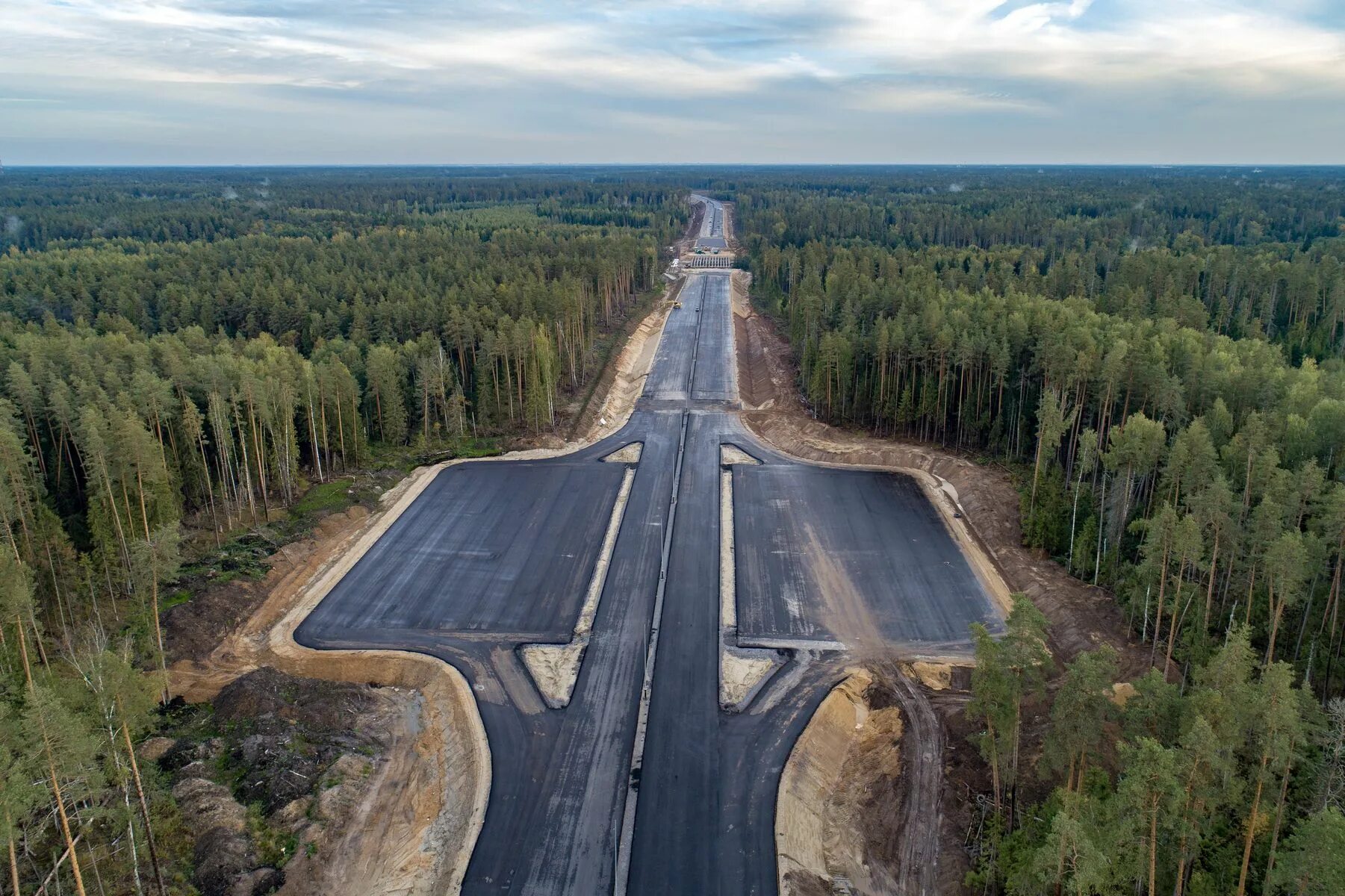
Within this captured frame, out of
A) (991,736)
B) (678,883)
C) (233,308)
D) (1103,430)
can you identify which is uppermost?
(233,308)

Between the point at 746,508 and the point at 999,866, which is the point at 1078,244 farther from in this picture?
the point at 999,866

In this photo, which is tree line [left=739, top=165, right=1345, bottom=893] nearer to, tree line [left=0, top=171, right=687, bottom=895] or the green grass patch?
tree line [left=0, top=171, right=687, bottom=895]

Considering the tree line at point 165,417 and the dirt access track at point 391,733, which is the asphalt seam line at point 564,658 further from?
the tree line at point 165,417

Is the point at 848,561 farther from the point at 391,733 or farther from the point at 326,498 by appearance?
the point at 326,498

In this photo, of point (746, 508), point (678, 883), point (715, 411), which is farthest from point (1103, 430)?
point (678, 883)

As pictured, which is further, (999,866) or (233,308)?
(233,308)

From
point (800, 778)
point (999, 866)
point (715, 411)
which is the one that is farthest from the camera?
point (715, 411)
